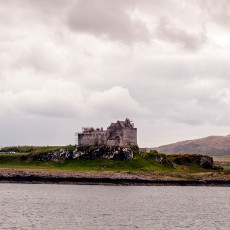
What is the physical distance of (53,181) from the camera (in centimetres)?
12900

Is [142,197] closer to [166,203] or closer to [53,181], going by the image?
[166,203]

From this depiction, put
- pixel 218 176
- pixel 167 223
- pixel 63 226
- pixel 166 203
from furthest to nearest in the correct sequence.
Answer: pixel 218 176
pixel 166 203
pixel 167 223
pixel 63 226

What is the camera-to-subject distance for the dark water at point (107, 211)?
65.4 metres

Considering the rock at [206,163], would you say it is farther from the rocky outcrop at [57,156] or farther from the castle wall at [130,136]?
the rocky outcrop at [57,156]

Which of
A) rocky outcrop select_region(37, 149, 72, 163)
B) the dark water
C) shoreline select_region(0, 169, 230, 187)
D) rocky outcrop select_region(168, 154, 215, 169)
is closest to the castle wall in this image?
rocky outcrop select_region(168, 154, 215, 169)

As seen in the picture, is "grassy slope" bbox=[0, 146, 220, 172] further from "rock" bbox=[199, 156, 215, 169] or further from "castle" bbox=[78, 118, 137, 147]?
"castle" bbox=[78, 118, 137, 147]

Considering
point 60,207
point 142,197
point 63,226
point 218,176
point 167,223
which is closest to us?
point 63,226

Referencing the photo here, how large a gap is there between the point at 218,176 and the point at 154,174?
17532 mm

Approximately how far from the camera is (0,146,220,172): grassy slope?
142000 millimetres

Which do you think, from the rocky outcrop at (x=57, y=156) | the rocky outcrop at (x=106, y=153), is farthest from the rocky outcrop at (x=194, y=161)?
the rocky outcrop at (x=57, y=156)

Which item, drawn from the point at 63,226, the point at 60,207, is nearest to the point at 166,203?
the point at 60,207

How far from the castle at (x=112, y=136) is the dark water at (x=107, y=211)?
158ft

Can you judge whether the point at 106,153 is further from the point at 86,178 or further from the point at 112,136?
the point at 86,178

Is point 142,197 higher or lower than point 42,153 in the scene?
lower
